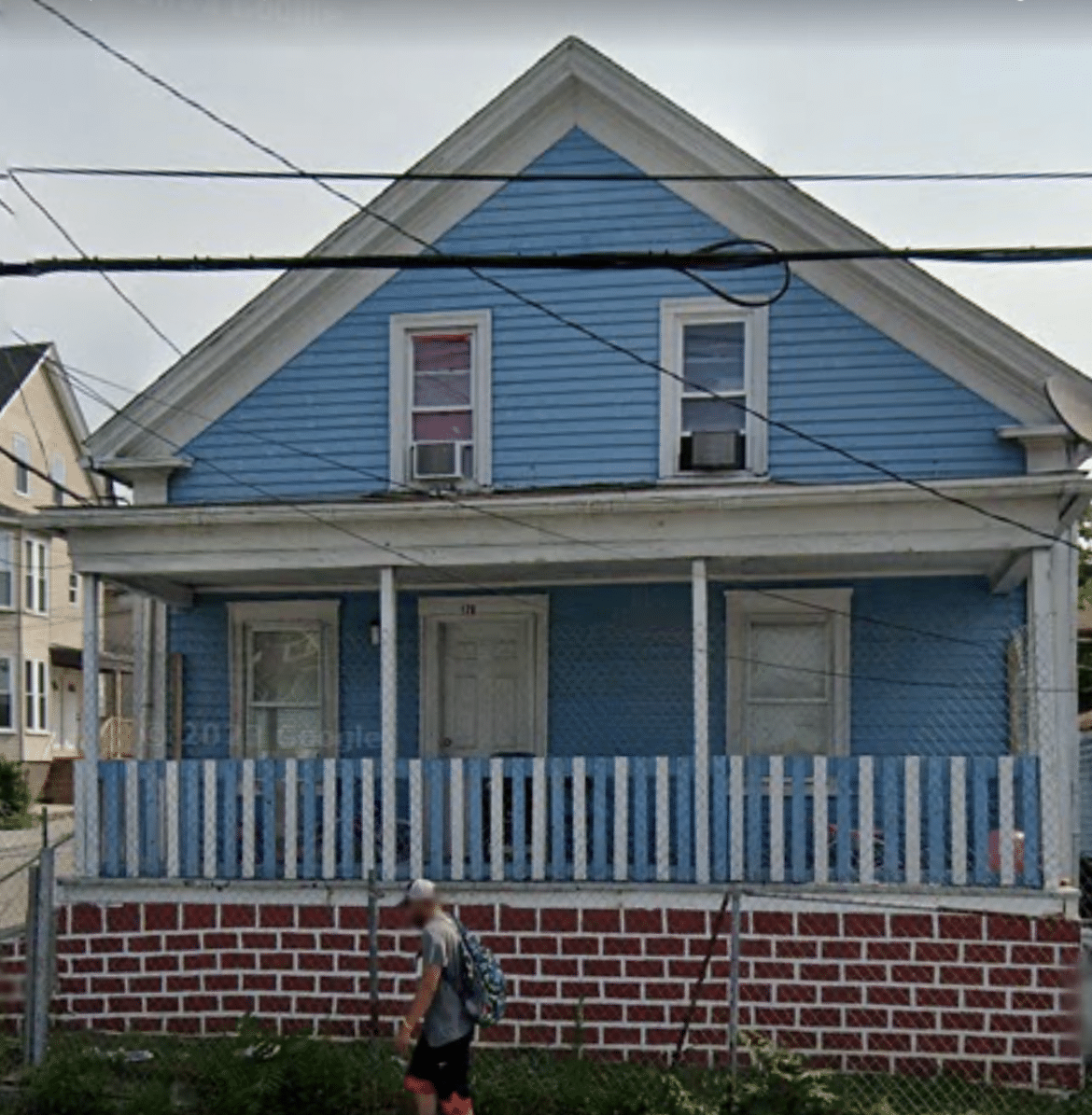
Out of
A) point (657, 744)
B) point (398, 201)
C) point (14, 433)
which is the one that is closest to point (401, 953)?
point (657, 744)

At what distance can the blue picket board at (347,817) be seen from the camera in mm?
10586

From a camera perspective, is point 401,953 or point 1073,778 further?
point 1073,778

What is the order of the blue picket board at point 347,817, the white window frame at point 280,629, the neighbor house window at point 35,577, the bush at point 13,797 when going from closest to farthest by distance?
the blue picket board at point 347,817 < the white window frame at point 280,629 < the bush at point 13,797 < the neighbor house window at point 35,577

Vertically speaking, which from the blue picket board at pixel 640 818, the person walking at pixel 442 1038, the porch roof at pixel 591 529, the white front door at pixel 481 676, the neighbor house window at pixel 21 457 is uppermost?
the neighbor house window at pixel 21 457

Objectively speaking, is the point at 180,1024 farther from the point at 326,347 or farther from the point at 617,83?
the point at 617,83

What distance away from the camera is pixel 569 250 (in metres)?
12.8

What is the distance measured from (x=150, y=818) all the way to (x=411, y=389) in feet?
14.3

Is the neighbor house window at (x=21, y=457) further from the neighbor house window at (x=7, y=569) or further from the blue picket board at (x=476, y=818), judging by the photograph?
the blue picket board at (x=476, y=818)

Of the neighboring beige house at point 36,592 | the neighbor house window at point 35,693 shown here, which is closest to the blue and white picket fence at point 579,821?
the neighboring beige house at point 36,592

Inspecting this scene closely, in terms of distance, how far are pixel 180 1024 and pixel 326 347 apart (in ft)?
19.2

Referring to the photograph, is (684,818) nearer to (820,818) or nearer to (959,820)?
(820,818)

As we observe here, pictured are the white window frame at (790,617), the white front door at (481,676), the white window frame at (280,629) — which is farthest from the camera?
the white window frame at (280,629)

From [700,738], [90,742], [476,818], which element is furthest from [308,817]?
[700,738]

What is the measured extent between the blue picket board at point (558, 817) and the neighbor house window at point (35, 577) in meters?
27.5
